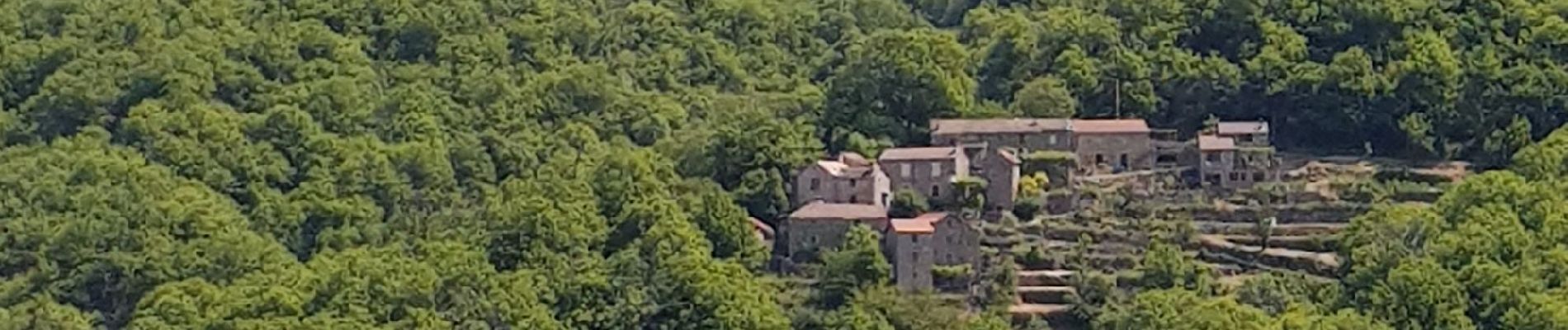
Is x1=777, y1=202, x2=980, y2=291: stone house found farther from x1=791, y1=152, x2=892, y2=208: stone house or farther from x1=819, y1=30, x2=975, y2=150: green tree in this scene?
x1=819, y1=30, x2=975, y2=150: green tree

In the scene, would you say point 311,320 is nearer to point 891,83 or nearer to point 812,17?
point 891,83

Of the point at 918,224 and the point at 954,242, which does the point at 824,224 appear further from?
the point at 954,242

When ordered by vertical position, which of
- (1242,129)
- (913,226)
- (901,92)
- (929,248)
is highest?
(901,92)

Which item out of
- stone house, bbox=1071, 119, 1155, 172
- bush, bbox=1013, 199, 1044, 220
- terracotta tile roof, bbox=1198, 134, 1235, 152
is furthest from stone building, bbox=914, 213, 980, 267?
terracotta tile roof, bbox=1198, 134, 1235, 152

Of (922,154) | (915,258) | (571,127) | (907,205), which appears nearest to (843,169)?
(922,154)

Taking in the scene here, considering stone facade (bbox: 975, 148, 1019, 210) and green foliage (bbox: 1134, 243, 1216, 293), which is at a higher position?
stone facade (bbox: 975, 148, 1019, 210)

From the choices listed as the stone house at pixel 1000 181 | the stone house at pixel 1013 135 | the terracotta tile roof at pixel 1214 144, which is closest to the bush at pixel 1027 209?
the stone house at pixel 1000 181

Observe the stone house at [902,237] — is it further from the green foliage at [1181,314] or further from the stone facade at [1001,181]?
the green foliage at [1181,314]
